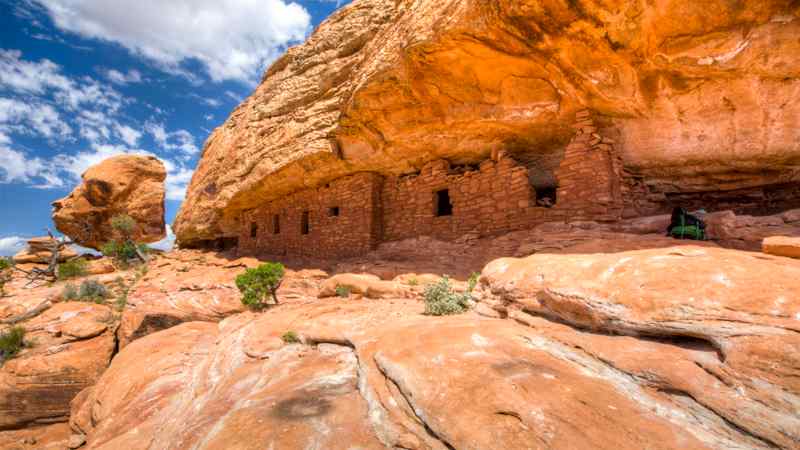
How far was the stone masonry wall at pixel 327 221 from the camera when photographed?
898 cm

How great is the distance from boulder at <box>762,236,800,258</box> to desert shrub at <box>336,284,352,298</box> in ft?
16.4

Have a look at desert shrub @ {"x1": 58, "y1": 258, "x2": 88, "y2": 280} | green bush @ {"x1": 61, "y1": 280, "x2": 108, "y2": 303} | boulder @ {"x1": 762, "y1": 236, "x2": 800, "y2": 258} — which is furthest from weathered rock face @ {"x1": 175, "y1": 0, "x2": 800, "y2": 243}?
desert shrub @ {"x1": 58, "y1": 258, "x2": 88, "y2": 280}

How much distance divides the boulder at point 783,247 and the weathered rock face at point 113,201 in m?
22.2

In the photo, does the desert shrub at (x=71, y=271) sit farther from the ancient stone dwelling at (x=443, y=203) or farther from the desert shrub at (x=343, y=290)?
the desert shrub at (x=343, y=290)

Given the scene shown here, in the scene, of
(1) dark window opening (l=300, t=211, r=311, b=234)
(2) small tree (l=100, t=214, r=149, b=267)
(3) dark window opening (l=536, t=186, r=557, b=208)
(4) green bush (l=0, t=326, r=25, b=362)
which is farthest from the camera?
(2) small tree (l=100, t=214, r=149, b=267)

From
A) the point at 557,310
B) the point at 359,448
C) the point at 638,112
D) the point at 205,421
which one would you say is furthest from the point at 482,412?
the point at 638,112

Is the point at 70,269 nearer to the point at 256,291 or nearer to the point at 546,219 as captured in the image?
the point at 256,291

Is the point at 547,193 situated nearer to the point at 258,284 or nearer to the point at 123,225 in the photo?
the point at 258,284

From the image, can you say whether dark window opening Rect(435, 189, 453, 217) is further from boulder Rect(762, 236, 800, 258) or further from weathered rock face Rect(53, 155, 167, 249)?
weathered rock face Rect(53, 155, 167, 249)

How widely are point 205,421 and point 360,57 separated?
758 cm

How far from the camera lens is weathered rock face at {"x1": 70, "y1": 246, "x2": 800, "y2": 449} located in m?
1.56

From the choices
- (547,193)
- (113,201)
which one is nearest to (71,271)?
(113,201)

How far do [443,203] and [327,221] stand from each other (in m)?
3.31

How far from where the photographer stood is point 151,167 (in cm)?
1844
